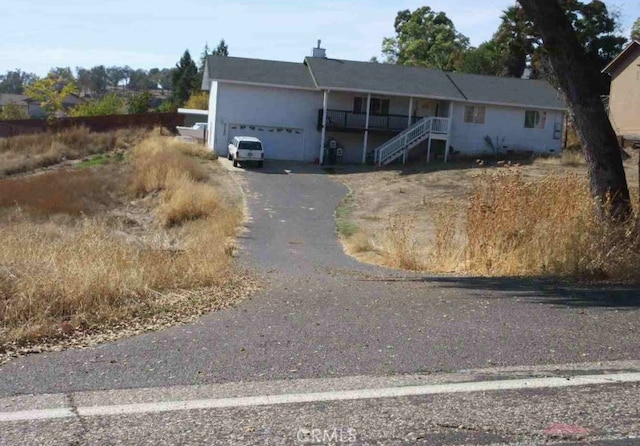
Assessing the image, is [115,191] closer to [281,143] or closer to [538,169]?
[281,143]

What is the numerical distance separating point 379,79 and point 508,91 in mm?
8907

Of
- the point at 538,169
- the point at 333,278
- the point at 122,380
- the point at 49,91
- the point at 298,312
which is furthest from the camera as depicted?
the point at 49,91

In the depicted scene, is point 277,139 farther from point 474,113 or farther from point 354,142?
point 474,113

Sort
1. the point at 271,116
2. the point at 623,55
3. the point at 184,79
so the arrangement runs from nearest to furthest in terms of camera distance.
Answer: the point at 623,55, the point at 271,116, the point at 184,79

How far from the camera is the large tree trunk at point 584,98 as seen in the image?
10.9 metres

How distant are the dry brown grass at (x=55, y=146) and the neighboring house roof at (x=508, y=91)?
23.5m

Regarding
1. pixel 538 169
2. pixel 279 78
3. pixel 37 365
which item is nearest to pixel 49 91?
pixel 279 78

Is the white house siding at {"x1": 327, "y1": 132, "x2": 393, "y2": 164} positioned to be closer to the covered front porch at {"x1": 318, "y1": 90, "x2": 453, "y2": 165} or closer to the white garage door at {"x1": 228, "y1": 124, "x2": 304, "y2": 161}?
the covered front porch at {"x1": 318, "y1": 90, "x2": 453, "y2": 165}

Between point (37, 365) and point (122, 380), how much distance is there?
0.77m

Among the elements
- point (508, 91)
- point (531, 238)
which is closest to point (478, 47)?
point (508, 91)

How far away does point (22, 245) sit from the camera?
395 inches

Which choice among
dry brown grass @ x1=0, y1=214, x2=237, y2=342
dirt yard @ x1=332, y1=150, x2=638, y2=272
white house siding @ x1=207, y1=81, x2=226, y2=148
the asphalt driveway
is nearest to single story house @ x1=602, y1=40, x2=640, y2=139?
dirt yard @ x1=332, y1=150, x2=638, y2=272

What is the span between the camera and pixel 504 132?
48.0m

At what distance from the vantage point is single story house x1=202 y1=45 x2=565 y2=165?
1769 inches
